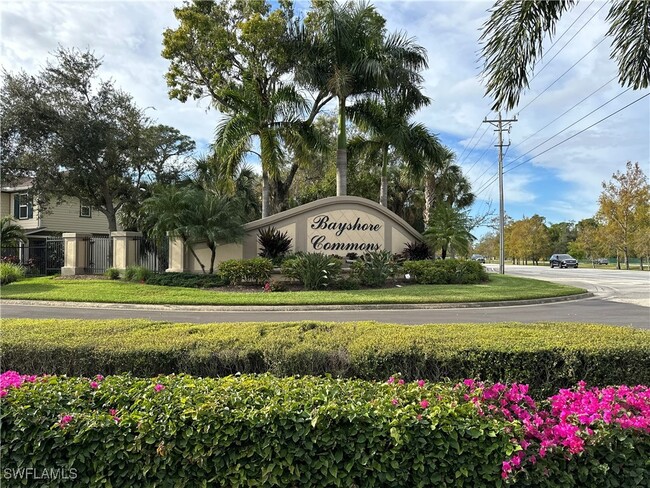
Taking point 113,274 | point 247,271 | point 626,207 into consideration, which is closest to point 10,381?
point 247,271

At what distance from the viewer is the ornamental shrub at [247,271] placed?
1817 centimetres

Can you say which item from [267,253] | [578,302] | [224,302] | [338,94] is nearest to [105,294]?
[224,302]

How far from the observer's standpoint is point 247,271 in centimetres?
1816

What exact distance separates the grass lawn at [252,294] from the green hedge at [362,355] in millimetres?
10037

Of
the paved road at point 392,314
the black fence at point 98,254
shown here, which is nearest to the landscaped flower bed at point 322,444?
the paved road at point 392,314

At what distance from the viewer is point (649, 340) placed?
424cm

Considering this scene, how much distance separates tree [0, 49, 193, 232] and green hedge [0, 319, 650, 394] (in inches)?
835

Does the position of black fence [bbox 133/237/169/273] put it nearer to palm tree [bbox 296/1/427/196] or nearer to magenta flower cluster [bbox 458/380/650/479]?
palm tree [bbox 296/1/427/196]

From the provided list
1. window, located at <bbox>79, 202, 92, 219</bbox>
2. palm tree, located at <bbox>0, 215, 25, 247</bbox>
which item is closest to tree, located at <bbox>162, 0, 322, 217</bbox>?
palm tree, located at <bbox>0, 215, 25, 247</bbox>

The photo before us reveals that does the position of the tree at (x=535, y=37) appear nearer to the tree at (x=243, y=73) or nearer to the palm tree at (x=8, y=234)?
the tree at (x=243, y=73)

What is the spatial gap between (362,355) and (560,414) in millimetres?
1744

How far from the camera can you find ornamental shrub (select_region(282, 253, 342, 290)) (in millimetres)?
17875

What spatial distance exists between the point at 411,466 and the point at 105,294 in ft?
53.3

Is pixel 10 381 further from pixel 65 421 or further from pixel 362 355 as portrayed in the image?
pixel 362 355
